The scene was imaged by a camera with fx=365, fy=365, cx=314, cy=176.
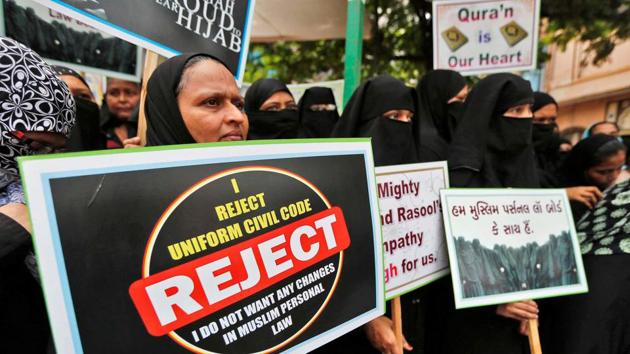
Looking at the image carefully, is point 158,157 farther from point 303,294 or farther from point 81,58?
point 81,58

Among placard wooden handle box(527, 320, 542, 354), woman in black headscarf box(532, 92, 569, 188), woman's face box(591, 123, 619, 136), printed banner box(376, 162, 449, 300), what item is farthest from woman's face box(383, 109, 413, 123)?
woman's face box(591, 123, 619, 136)

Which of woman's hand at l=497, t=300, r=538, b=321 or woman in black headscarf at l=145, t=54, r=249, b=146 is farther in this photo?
woman's hand at l=497, t=300, r=538, b=321

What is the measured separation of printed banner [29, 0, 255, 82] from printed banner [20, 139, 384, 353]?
2.98ft

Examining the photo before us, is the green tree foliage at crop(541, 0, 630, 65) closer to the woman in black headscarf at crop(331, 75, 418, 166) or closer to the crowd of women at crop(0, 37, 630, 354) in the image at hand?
the crowd of women at crop(0, 37, 630, 354)

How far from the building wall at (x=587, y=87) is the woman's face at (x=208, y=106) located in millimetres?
10748

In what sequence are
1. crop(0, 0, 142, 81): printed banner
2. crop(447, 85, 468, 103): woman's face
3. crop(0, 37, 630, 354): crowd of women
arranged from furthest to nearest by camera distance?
crop(447, 85, 468, 103): woman's face, crop(0, 0, 142, 81): printed banner, crop(0, 37, 630, 354): crowd of women

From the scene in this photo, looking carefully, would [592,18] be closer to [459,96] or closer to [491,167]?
[459,96]

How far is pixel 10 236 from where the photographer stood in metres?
0.75

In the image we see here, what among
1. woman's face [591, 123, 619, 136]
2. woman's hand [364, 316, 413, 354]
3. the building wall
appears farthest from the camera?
the building wall

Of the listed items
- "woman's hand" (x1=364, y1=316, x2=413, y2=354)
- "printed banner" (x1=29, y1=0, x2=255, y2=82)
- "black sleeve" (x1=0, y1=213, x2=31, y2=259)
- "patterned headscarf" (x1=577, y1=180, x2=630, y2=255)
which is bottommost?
"woman's hand" (x1=364, y1=316, x2=413, y2=354)

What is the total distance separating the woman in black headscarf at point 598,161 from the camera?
265 centimetres

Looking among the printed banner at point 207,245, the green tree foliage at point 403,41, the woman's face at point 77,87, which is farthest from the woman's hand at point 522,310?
the green tree foliage at point 403,41

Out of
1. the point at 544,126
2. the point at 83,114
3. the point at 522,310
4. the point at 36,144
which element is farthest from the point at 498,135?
the point at 83,114

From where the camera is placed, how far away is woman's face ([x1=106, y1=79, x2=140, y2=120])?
2.91 metres
